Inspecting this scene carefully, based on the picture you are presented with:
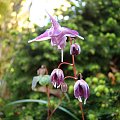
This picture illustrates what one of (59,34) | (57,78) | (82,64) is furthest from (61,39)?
(82,64)

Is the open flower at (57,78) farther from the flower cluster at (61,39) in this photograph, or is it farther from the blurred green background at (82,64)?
the blurred green background at (82,64)

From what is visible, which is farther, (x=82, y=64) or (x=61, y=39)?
(x=82, y=64)

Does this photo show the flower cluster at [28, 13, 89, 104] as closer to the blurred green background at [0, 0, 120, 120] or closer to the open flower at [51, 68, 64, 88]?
the open flower at [51, 68, 64, 88]

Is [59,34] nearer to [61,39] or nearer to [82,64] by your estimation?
[61,39]

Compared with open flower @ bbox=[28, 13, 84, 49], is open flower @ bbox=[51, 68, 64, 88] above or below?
below

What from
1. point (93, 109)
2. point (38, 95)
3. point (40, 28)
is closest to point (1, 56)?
point (40, 28)

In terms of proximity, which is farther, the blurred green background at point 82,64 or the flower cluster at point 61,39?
the blurred green background at point 82,64

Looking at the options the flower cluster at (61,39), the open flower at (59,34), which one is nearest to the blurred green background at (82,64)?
the flower cluster at (61,39)

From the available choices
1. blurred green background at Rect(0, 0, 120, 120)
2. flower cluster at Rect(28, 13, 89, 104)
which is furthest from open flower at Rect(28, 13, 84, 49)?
blurred green background at Rect(0, 0, 120, 120)
